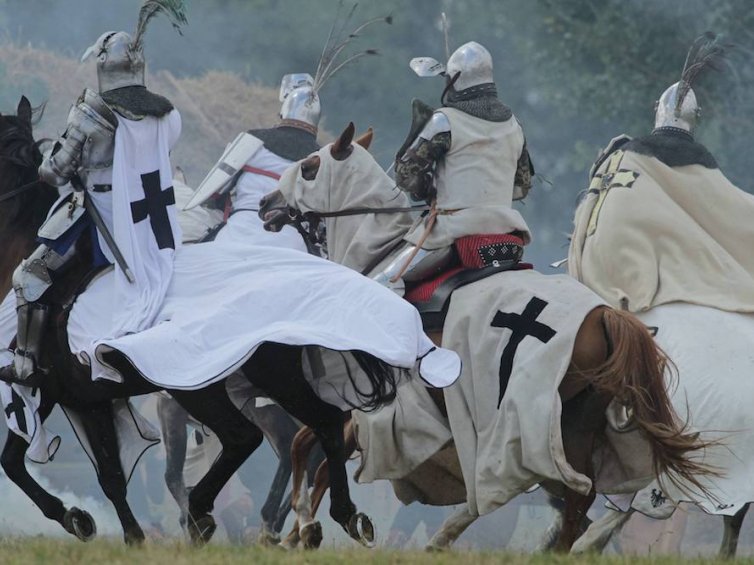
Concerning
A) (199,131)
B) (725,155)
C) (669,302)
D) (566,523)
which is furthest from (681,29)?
(566,523)

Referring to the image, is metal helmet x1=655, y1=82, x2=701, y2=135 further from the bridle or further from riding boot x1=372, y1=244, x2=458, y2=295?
riding boot x1=372, y1=244, x2=458, y2=295

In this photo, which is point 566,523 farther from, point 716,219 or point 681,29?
point 681,29

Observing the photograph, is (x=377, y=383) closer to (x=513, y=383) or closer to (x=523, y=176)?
(x=513, y=383)

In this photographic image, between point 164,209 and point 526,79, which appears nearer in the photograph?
point 164,209

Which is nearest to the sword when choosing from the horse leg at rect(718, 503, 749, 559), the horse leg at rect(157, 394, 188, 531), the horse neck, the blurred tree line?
the horse neck

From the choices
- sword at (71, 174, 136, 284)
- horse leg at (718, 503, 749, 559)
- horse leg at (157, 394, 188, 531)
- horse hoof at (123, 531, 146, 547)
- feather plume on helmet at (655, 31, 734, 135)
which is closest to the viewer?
horse hoof at (123, 531, 146, 547)

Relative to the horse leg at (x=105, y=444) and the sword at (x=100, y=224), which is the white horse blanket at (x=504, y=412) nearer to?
the horse leg at (x=105, y=444)

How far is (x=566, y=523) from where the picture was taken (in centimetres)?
716

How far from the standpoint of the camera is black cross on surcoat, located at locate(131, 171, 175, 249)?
23.4ft

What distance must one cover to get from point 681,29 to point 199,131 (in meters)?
4.94

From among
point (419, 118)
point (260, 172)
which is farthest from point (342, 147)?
point (260, 172)

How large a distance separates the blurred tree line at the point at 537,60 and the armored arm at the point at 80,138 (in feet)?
29.5

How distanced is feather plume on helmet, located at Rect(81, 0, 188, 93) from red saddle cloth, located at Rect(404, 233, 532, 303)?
1.65 metres

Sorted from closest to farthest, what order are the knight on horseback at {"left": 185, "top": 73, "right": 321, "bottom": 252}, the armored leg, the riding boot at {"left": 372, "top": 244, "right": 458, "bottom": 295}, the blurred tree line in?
the armored leg < the riding boot at {"left": 372, "top": 244, "right": 458, "bottom": 295} < the knight on horseback at {"left": 185, "top": 73, "right": 321, "bottom": 252} < the blurred tree line
